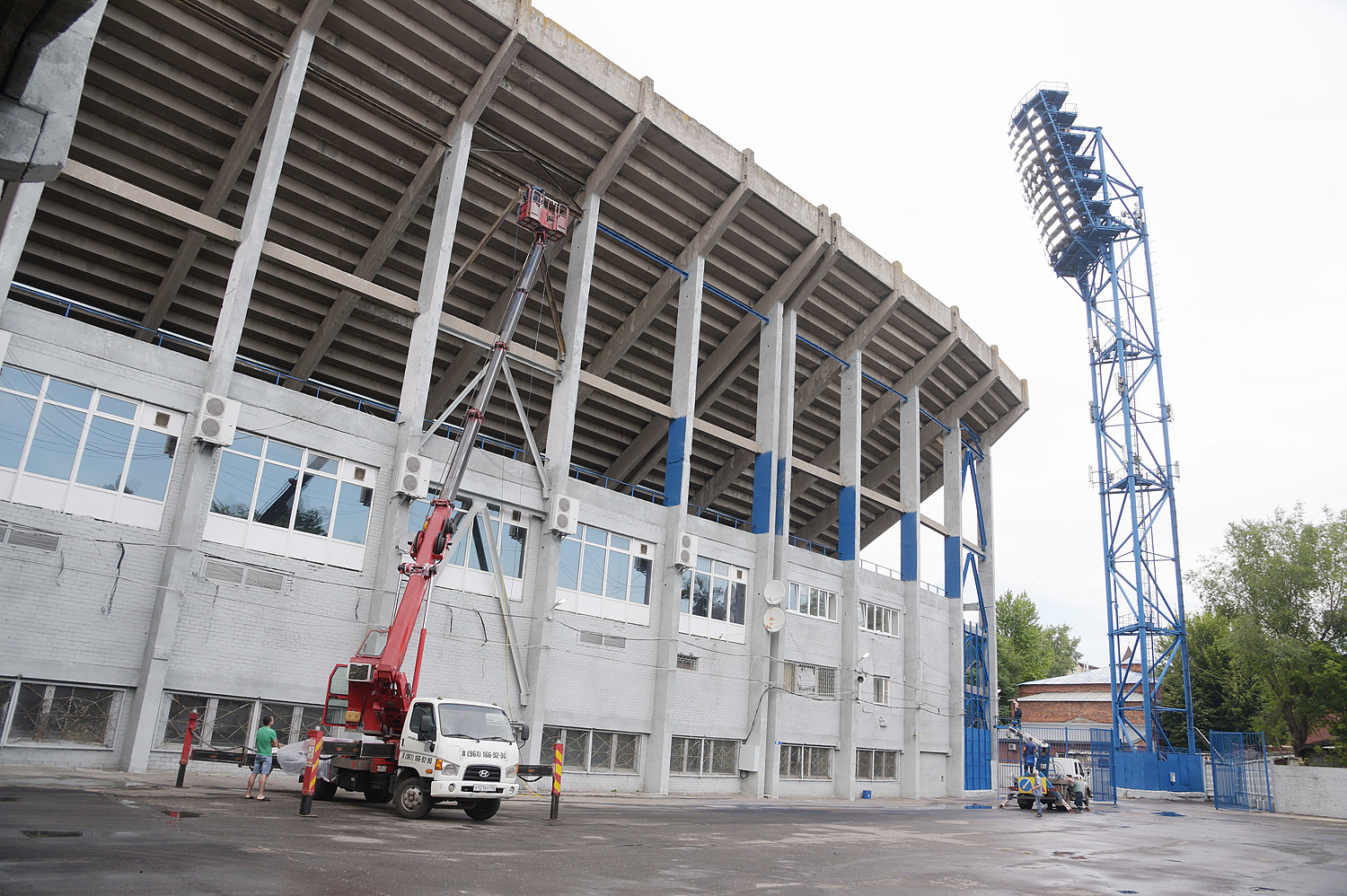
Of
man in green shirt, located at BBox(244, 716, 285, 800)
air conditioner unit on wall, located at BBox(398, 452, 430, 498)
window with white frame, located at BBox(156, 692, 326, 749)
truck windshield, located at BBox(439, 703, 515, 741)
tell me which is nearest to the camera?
man in green shirt, located at BBox(244, 716, 285, 800)

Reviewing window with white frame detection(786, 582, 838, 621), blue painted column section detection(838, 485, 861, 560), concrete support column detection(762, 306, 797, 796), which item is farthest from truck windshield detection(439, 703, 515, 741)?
blue painted column section detection(838, 485, 861, 560)

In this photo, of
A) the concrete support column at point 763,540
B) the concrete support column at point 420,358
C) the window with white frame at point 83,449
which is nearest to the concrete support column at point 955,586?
the concrete support column at point 763,540

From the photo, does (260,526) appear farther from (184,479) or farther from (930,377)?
(930,377)

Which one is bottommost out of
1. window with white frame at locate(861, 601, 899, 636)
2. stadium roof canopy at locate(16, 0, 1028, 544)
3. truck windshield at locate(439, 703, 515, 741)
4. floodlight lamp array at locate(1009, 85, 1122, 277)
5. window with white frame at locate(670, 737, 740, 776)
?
window with white frame at locate(670, 737, 740, 776)

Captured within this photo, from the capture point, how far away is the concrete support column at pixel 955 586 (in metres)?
39.8

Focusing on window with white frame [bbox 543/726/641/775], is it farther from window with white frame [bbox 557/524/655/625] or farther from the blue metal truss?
the blue metal truss

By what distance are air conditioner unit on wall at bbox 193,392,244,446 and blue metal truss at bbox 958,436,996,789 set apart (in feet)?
109

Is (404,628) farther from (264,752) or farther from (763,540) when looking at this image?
(763,540)

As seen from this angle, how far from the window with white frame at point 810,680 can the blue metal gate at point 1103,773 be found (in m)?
18.5

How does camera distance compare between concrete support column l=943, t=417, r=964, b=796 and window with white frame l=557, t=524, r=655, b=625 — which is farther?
concrete support column l=943, t=417, r=964, b=796

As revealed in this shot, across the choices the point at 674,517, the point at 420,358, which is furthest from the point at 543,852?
the point at 674,517

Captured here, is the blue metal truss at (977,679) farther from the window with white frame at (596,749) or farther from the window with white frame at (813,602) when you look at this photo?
the window with white frame at (596,749)

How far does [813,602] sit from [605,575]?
10622 mm

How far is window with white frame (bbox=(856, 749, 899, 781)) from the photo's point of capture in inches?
1391
